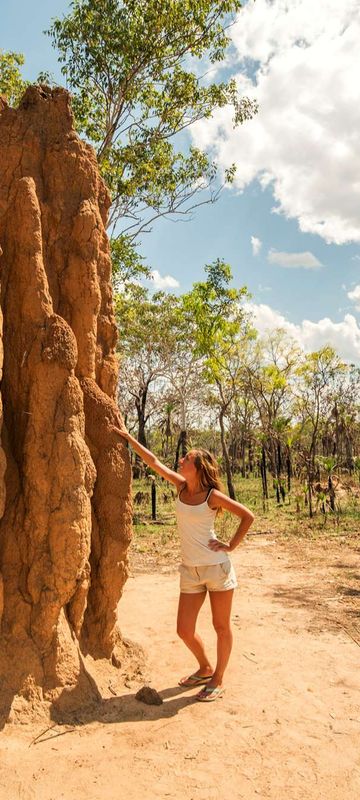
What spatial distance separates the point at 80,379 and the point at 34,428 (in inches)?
26.1

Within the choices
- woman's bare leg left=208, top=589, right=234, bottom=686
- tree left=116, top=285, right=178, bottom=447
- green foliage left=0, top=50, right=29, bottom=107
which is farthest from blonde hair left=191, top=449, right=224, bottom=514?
→ tree left=116, top=285, right=178, bottom=447

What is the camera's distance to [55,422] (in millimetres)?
3752

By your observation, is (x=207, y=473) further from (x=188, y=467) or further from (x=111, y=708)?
(x=111, y=708)

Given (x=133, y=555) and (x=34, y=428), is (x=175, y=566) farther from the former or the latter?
(x=34, y=428)

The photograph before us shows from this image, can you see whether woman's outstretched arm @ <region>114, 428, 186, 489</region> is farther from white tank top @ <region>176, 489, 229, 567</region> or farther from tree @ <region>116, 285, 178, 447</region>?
tree @ <region>116, 285, 178, 447</region>

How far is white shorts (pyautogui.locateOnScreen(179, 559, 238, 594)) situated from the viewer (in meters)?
3.88

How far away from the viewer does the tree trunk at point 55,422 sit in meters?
3.59

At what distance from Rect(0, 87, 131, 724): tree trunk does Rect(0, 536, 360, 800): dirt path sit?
0.38 meters

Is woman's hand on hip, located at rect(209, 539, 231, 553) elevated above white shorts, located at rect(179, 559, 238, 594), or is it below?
above

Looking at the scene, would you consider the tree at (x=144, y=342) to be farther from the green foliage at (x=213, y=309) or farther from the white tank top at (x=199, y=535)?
the white tank top at (x=199, y=535)

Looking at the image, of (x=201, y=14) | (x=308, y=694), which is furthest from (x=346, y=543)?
(x=201, y=14)

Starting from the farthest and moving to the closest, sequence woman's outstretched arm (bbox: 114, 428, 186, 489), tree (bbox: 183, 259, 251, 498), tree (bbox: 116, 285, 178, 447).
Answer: tree (bbox: 116, 285, 178, 447)
tree (bbox: 183, 259, 251, 498)
woman's outstretched arm (bbox: 114, 428, 186, 489)

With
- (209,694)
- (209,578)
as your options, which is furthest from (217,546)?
(209,694)

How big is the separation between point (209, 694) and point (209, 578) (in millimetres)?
808
